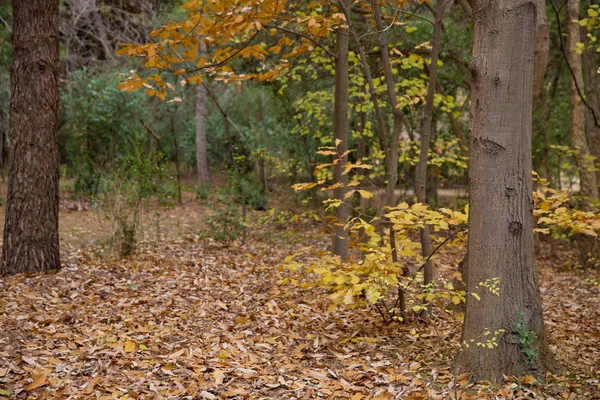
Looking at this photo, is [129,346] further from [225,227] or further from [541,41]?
[225,227]

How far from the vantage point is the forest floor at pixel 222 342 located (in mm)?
3629

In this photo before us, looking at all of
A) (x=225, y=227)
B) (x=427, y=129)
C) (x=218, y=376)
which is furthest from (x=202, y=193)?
(x=218, y=376)

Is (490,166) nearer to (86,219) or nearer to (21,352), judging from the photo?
(21,352)

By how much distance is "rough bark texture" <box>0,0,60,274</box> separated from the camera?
5867mm

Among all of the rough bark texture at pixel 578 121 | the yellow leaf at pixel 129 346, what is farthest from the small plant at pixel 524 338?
the rough bark texture at pixel 578 121

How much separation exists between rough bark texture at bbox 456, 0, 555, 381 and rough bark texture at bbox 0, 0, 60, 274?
453 cm

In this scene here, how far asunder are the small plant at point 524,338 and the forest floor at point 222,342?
0.49 ft

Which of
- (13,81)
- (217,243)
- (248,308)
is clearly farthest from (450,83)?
(13,81)

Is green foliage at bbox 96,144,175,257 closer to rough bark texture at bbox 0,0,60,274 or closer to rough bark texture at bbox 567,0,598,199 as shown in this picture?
rough bark texture at bbox 0,0,60,274

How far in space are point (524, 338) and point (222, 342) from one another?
233 centimetres

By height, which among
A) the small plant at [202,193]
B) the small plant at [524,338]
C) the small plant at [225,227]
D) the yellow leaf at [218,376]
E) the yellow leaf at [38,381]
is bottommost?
the yellow leaf at [218,376]

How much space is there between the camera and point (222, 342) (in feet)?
15.1

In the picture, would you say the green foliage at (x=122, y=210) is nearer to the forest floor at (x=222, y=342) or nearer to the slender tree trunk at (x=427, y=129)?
the forest floor at (x=222, y=342)

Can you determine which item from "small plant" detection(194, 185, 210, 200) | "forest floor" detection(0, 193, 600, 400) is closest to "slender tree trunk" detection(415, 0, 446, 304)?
"forest floor" detection(0, 193, 600, 400)
